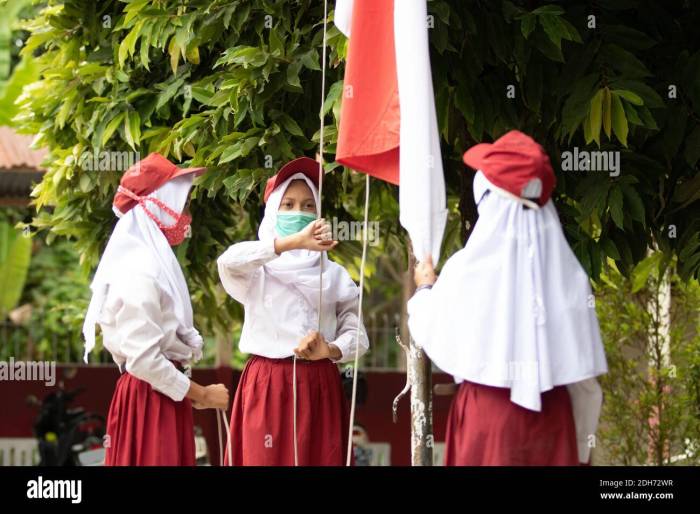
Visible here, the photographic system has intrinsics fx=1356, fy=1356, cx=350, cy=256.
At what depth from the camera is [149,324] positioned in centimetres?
583

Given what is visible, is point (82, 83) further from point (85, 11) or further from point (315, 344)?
point (315, 344)

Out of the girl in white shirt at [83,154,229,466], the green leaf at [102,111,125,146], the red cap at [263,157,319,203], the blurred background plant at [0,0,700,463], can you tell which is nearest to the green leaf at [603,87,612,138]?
the blurred background plant at [0,0,700,463]

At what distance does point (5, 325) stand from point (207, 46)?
835cm

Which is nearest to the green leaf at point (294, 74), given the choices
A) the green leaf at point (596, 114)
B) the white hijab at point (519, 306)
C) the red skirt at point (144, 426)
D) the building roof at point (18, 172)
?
the green leaf at point (596, 114)

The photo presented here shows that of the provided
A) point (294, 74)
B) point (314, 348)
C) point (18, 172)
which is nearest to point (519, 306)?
point (314, 348)

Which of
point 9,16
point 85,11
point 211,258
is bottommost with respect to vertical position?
point 211,258

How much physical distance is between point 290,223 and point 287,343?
0.58 m

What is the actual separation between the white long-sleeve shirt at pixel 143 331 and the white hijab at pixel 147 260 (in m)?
0.05

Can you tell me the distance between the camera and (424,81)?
5883 mm

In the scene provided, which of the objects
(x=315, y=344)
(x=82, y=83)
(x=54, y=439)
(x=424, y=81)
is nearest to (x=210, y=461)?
(x=54, y=439)

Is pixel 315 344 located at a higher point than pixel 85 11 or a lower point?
lower

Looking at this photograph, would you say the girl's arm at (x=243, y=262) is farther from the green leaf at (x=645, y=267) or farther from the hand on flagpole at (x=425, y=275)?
the green leaf at (x=645, y=267)

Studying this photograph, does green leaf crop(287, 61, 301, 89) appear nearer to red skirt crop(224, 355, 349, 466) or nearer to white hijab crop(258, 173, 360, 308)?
white hijab crop(258, 173, 360, 308)
